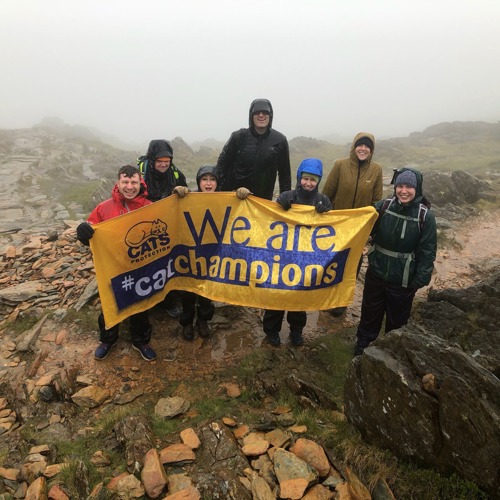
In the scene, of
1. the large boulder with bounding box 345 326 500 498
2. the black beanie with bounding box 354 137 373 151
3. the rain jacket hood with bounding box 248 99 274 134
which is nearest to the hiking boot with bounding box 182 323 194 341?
the large boulder with bounding box 345 326 500 498

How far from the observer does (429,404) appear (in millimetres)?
3455

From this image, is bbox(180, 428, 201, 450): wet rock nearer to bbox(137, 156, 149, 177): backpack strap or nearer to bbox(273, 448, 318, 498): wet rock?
bbox(273, 448, 318, 498): wet rock

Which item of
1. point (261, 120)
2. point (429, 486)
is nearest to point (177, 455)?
point (429, 486)

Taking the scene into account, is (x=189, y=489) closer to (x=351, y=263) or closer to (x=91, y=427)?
(x=91, y=427)

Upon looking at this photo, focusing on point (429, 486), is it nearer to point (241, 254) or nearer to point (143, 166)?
point (241, 254)

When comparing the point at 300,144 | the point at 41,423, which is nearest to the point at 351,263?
the point at 41,423

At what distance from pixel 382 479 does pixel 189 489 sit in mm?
1897

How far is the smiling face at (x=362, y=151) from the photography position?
21.0 feet

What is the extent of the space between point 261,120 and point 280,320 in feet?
12.1

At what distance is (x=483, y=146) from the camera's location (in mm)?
44219

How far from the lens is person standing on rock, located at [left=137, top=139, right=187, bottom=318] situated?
5.98 metres

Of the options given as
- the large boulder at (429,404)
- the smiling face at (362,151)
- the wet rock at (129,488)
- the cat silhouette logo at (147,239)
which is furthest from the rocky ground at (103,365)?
the smiling face at (362,151)

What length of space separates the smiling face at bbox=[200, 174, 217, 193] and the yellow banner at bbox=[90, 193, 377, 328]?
0.92 ft

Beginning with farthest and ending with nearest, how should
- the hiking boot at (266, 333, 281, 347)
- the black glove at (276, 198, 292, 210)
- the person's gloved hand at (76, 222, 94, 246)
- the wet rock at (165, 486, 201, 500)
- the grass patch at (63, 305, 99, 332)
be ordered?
the grass patch at (63, 305, 99, 332)
the hiking boot at (266, 333, 281, 347)
the black glove at (276, 198, 292, 210)
the person's gloved hand at (76, 222, 94, 246)
the wet rock at (165, 486, 201, 500)
